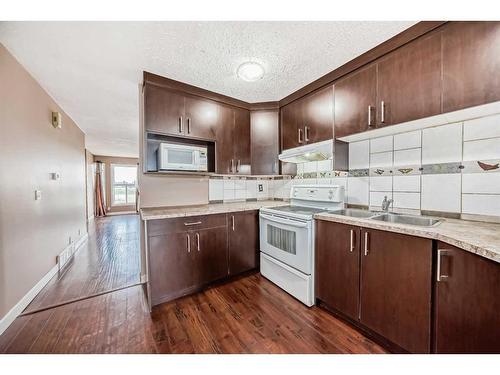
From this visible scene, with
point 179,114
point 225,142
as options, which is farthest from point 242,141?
point 179,114

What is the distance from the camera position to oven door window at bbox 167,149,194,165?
2.13m

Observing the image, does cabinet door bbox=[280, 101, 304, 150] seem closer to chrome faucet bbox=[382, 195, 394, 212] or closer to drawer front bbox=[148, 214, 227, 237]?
chrome faucet bbox=[382, 195, 394, 212]

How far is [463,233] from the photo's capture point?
3.54 feet

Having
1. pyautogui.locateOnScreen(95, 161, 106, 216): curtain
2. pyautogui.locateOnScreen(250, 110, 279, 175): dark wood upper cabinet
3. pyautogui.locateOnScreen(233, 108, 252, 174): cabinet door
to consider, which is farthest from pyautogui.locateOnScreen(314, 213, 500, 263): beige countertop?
pyautogui.locateOnScreen(95, 161, 106, 216): curtain

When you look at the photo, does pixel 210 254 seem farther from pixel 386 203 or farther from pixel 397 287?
pixel 386 203

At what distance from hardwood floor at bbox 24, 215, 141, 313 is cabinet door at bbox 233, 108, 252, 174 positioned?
6.29ft

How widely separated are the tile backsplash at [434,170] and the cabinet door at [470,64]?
14.2 inches

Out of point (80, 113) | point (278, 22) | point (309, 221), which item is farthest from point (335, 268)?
point (80, 113)

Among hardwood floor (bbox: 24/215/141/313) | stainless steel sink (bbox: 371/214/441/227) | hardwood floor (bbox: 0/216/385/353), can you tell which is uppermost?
stainless steel sink (bbox: 371/214/441/227)

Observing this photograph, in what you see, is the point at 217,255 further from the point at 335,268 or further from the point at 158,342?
the point at 335,268

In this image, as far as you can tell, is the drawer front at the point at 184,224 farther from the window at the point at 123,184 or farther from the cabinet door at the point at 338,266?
the window at the point at 123,184

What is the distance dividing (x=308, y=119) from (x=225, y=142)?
3.45 ft

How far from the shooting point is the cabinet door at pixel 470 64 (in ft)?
3.57

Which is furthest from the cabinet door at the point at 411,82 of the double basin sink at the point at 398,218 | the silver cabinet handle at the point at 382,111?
the double basin sink at the point at 398,218
